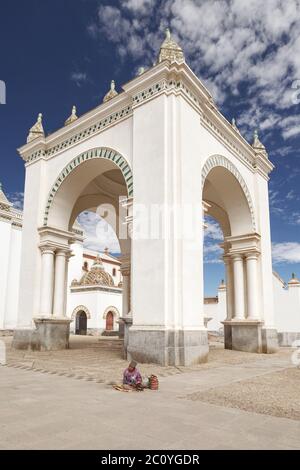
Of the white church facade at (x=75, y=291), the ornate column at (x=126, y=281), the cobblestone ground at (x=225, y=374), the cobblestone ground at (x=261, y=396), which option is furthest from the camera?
the white church facade at (x=75, y=291)

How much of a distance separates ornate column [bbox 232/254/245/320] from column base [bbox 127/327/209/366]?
3555 mm

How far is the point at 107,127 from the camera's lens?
30.3 feet

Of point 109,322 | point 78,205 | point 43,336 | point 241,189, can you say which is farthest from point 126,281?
point 109,322

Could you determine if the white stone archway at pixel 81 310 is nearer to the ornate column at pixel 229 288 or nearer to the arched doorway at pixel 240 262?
the ornate column at pixel 229 288

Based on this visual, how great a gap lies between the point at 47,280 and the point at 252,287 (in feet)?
17.5

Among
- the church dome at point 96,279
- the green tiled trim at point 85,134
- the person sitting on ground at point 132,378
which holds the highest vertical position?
the green tiled trim at point 85,134

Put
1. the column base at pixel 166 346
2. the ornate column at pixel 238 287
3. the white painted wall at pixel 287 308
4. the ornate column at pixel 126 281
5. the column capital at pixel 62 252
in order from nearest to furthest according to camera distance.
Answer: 1. the column base at pixel 166 346
2. the column capital at pixel 62 252
3. the ornate column at pixel 238 287
4. the ornate column at pixel 126 281
5. the white painted wall at pixel 287 308

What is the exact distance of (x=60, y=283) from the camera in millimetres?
10438

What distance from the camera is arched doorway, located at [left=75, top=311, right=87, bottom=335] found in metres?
22.8

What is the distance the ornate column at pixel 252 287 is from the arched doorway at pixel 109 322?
1374 cm

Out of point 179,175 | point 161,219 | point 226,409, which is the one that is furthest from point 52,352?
point 226,409

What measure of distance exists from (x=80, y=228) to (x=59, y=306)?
16.9 m

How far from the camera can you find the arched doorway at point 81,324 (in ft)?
74.8

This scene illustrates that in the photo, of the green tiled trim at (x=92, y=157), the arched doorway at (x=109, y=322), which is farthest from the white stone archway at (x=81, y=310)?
the green tiled trim at (x=92, y=157)
